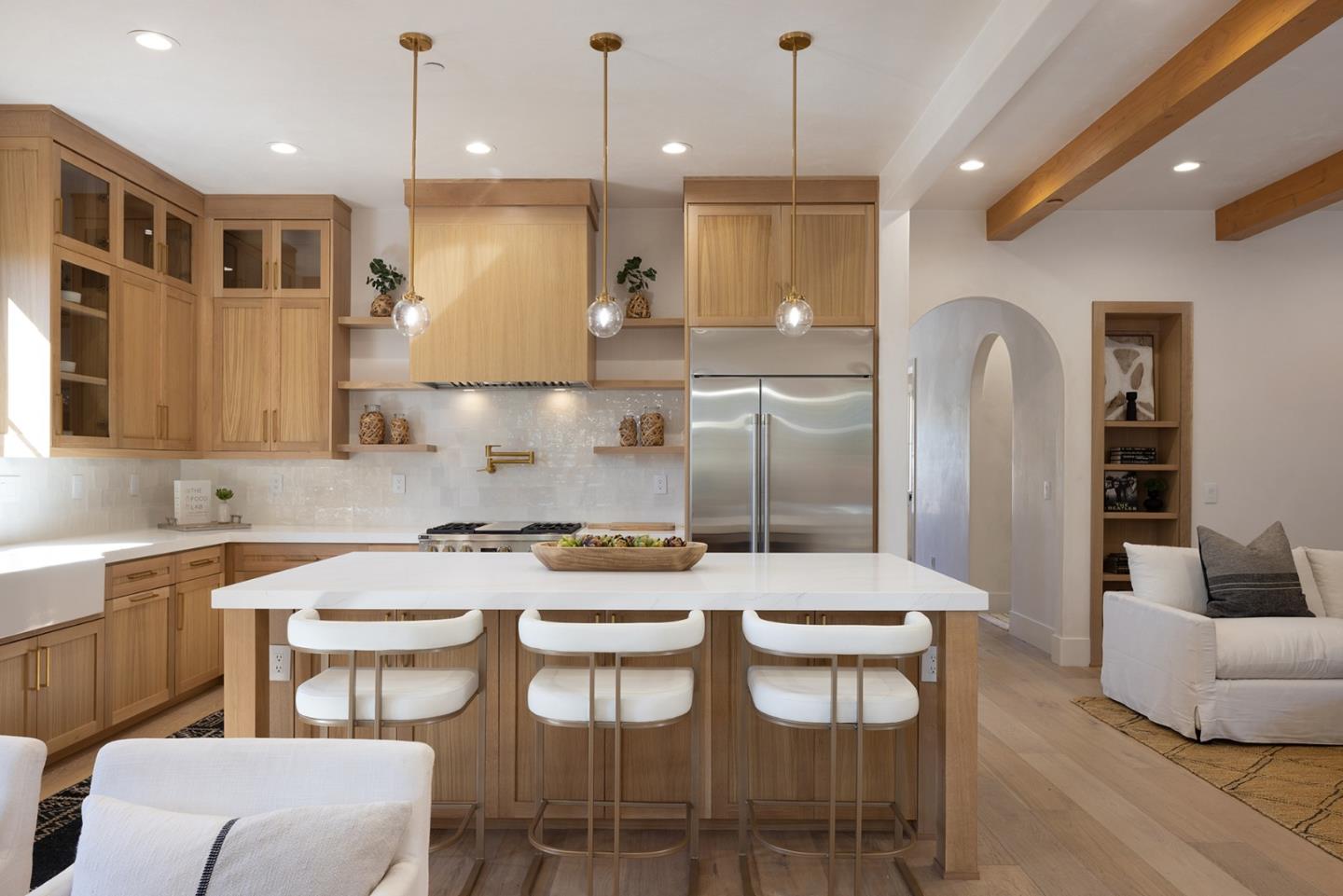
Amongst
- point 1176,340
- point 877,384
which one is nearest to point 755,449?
point 877,384

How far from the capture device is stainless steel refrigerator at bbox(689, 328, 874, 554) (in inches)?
177

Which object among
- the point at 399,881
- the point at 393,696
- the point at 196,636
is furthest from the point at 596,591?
the point at 196,636

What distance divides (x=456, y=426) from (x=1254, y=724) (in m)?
4.44

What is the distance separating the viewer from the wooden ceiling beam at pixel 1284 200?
4.37 metres

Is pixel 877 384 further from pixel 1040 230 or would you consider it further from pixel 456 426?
pixel 456 426

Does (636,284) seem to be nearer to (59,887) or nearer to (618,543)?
(618,543)

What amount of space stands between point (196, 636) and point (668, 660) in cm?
296

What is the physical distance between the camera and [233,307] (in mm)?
4973

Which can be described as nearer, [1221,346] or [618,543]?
[618,543]

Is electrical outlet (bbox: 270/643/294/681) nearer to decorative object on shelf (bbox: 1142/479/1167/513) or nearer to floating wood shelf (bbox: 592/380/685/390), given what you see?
floating wood shelf (bbox: 592/380/685/390)

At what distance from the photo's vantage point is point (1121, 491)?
18.0 feet

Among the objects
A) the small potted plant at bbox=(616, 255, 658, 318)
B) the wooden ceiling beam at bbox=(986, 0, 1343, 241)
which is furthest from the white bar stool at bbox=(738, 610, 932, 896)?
the small potted plant at bbox=(616, 255, 658, 318)

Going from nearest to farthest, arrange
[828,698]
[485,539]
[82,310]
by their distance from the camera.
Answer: [828,698] → [82,310] → [485,539]

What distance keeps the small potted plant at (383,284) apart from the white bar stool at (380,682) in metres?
3.02
